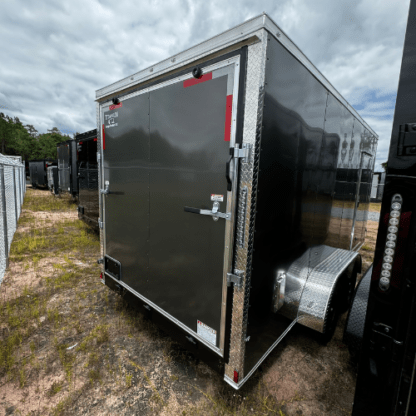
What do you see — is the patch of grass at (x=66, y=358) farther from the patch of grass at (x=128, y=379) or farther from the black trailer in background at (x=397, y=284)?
the black trailer in background at (x=397, y=284)

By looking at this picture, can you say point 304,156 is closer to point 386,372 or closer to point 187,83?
point 187,83

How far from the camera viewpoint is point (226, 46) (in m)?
1.69

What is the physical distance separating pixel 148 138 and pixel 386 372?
8.05 ft

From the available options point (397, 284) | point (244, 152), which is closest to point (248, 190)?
point (244, 152)

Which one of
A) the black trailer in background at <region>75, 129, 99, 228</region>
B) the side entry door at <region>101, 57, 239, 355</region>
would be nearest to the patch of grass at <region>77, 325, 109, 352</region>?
the side entry door at <region>101, 57, 239, 355</region>

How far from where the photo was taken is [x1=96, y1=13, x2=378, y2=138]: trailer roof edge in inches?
61.7

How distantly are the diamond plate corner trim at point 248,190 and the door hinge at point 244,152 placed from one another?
3 cm

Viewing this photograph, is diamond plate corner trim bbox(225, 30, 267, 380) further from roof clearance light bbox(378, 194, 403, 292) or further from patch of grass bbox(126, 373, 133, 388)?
patch of grass bbox(126, 373, 133, 388)

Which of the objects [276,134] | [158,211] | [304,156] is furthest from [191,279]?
[304,156]

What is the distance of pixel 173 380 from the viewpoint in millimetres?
2273

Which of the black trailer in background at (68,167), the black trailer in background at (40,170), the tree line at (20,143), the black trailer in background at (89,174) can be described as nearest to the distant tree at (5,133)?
the tree line at (20,143)

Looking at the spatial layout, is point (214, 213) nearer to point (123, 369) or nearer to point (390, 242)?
point (390, 242)

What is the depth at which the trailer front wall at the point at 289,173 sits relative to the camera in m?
1.79

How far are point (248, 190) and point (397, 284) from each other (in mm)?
963
